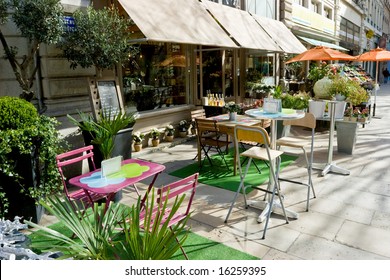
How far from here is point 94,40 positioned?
16.7 ft

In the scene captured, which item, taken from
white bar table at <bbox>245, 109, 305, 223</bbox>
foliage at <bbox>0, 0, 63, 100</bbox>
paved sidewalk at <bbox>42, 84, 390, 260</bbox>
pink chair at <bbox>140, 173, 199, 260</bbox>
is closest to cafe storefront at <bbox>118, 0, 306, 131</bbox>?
foliage at <bbox>0, 0, 63, 100</bbox>

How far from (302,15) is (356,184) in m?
13.2

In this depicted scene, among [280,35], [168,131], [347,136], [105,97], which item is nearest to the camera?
[105,97]

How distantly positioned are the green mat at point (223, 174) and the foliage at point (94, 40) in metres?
2.36

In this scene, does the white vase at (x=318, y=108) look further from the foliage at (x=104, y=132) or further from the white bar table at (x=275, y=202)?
the foliage at (x=104, y=132)

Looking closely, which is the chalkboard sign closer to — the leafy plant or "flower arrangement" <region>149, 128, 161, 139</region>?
"flower arrangement" <region>149, 128, 161, 139</region>

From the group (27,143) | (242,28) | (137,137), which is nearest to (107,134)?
(27,143)

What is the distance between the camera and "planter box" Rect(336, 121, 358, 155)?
23.2ft

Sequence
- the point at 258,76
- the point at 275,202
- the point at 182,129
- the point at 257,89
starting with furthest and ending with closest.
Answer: the point at 258,76
the point at 257,89
the point at 182,129
the point at 275,202

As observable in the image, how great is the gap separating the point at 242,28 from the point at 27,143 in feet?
23.7

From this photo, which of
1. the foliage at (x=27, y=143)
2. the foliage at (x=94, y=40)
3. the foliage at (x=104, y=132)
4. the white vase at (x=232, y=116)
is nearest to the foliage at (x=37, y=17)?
the foliage at (x=94, y=40)

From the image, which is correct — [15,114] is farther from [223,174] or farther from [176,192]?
[223,174]

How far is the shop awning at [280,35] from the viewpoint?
11.2 m

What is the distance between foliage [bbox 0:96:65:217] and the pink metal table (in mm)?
928
